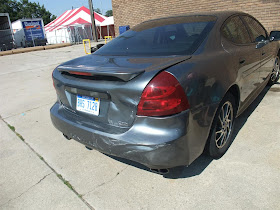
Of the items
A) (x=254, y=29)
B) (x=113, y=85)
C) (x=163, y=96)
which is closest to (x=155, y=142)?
(x=163, y=96)

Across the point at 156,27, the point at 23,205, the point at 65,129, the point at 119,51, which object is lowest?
the point at 23,205

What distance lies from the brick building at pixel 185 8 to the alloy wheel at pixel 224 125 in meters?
6.45

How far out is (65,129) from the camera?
2.35 meters

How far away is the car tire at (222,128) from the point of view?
2213mm

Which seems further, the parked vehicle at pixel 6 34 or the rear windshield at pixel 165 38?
the parked vehicle at pixel 6 34

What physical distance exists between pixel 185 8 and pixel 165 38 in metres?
7.63

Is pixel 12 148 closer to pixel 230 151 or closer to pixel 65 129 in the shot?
pixel 65 129

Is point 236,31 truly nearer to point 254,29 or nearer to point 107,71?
point 254,29

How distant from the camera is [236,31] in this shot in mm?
2789

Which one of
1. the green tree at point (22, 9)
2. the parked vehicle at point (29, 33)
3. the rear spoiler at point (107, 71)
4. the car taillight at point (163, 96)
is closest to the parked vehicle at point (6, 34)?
the parked vehicle at point (29, 33)

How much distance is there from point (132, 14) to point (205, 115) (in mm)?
10763

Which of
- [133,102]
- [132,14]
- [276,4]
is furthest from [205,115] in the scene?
[132,14]

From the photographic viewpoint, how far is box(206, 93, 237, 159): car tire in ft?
7.26

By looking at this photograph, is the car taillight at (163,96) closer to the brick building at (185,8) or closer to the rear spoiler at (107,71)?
the rear spoiler at (107,71)
